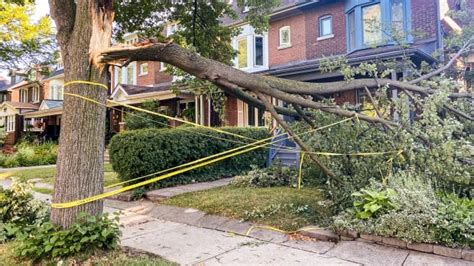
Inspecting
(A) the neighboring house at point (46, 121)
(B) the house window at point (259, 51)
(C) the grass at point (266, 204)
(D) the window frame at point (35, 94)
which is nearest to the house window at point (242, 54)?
(B) the house window at point (259, 51)

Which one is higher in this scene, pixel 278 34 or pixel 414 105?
pixel 278 34

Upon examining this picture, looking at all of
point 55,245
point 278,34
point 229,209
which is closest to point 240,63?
point 278,34

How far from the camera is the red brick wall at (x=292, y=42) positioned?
660 inches

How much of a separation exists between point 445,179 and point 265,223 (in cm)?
285

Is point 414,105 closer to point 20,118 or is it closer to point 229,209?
point 229,209

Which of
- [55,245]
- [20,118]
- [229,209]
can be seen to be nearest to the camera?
[55,245]

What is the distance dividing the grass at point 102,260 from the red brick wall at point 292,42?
535 inches

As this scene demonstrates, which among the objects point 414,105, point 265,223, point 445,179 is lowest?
point 265,223

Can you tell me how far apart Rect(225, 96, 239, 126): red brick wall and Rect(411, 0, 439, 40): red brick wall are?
854 centimetres

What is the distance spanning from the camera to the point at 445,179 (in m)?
5.27

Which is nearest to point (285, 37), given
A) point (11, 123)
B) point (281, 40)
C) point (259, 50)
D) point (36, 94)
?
point (281, 40)

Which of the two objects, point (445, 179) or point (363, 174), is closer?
point (445, 179)

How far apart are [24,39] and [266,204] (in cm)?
1421

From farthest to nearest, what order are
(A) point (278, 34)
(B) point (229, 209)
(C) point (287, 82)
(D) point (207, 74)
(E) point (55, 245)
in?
1. (A) point (278, 34)
2. (B) point (229, 209)
3. (C) point (287, 82)
4. (D) point (207, 74)
5. (E) point (55, 245)
